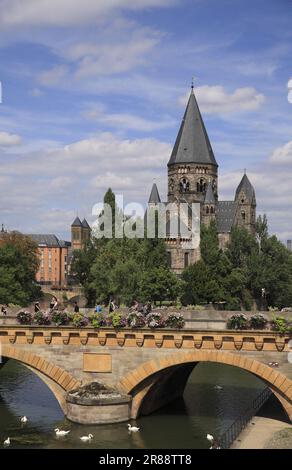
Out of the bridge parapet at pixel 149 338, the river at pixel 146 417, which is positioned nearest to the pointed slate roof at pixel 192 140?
the river at pixel 146 417

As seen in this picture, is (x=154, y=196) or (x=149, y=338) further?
(x=154, y=196)

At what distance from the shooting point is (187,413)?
46.6 metres

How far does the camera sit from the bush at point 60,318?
42469mm

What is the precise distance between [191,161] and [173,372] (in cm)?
11070

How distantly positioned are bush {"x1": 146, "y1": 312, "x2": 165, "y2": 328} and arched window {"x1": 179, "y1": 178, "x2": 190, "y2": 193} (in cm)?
11574

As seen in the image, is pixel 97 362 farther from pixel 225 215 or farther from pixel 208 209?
pixel 225 215

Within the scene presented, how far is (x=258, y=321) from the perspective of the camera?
3900 centimetres

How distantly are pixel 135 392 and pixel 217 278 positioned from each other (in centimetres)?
5821

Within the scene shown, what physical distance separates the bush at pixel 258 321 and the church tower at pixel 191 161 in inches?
4484

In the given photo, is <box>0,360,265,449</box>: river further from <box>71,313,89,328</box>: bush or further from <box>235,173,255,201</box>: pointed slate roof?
<box>235,173,255,201</box>: pointed slate roof

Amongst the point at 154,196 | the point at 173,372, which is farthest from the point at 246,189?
the point at 173,372

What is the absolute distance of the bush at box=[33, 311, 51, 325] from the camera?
140 ft

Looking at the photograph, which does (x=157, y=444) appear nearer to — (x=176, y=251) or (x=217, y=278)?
→ (x=217, y=278)
